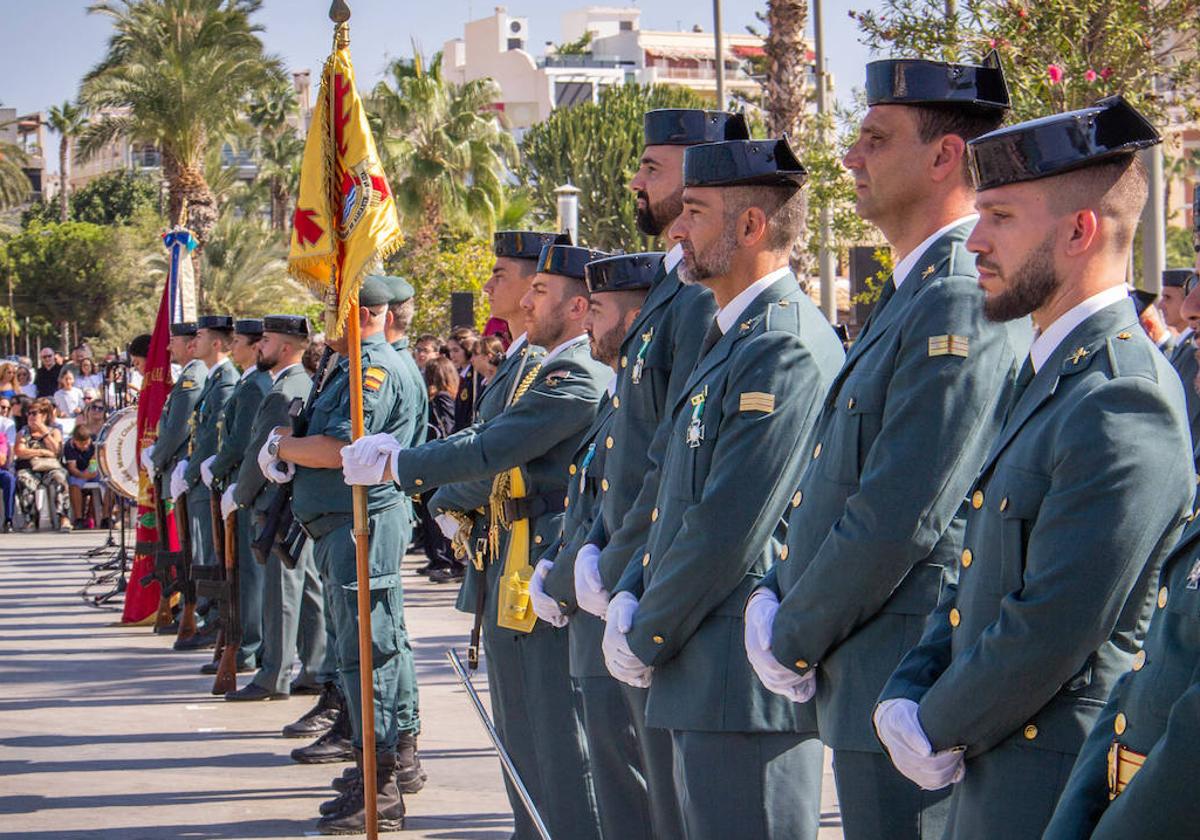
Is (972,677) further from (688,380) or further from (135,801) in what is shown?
(135,801)

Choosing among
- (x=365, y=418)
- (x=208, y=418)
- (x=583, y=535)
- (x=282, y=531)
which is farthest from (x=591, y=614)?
(x=208, y=418)

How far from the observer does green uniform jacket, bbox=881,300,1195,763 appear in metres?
2.89

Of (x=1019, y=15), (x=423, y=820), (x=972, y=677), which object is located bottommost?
(x=423, y=820)

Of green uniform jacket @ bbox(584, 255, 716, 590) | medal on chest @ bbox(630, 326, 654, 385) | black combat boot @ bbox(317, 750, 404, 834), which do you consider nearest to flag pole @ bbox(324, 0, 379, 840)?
black combat boot @ bbox(317, 750, 404, 834)

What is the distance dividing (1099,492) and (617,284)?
2893mm

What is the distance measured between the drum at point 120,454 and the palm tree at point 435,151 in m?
25.7

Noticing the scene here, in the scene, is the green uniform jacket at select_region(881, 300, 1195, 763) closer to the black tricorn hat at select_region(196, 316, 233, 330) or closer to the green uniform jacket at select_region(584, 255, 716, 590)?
the green uniform jacket at select_region(584, 255, 716, 590)

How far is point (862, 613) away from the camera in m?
3.63

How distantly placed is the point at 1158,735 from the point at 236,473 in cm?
919

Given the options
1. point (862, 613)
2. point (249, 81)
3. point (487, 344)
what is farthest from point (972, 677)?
point (249, 81)

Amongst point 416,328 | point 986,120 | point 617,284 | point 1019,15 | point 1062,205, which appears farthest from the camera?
point 416,328

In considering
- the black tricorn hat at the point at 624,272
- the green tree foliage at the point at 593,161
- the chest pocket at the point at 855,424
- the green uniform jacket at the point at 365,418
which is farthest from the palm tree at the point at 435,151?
the chest pocket at the point at 855,424

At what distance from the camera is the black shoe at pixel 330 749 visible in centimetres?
850

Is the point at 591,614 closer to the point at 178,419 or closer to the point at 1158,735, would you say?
the point at 1158,735
